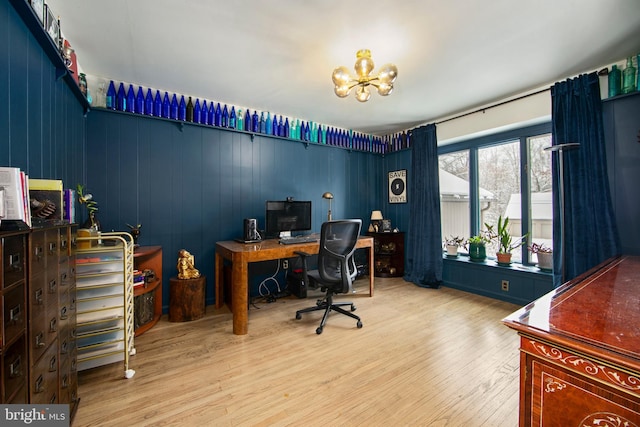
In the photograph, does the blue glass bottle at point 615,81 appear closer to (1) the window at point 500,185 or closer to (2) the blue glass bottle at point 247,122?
(1) the window at point 500,185

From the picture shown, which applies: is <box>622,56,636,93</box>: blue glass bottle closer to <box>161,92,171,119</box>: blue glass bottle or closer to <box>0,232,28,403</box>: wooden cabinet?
<box>0,232,28,403</box>: wooden cabinet

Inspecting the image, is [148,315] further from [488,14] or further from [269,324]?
[488,14]

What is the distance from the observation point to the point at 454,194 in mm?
4227

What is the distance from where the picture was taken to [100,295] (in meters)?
1.88

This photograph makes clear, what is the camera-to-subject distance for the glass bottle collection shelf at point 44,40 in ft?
4.16

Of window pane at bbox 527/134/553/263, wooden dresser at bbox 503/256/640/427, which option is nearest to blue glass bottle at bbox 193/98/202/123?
wooden dresser at bbox 503/256/640/427

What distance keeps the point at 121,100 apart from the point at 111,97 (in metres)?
0.08

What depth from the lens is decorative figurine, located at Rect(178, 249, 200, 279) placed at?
2.83 meters

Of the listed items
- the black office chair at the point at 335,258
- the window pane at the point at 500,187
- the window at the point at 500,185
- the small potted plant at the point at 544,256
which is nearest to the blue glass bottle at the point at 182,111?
the black office chair at the point at 335,258

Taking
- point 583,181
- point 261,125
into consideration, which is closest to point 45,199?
point 261,125

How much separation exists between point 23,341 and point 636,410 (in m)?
1.98

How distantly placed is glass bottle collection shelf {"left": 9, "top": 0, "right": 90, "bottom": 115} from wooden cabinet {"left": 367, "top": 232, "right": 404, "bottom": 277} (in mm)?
4097

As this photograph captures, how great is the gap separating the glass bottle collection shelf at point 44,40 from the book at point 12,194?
38.0 inches

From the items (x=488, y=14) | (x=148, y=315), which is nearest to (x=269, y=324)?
(x=148, y=315)
